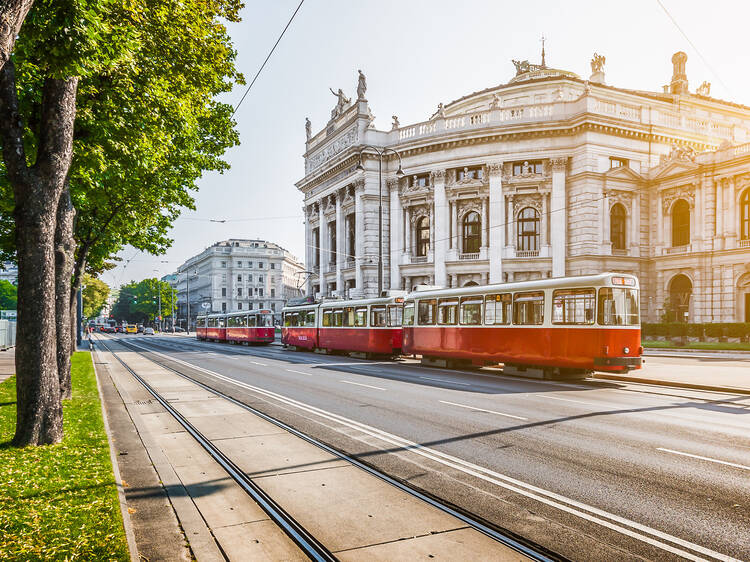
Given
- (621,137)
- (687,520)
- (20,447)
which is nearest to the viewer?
(687,520)

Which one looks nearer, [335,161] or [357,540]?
[357,540]

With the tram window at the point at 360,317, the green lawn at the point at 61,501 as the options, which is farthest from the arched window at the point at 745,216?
the green lawn at the point at 61,501

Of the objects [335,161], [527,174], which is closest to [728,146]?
[527,174]

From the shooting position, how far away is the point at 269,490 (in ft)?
22.5

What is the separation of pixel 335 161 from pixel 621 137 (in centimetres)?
2639

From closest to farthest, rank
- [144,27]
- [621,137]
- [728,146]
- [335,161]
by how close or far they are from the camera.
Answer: [144,27]
[728,146]
[621,137]
[335,161]

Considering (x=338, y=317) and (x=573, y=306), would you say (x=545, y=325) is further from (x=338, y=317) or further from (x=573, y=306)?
(x=338, y=317)

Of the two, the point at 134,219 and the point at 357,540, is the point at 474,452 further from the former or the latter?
the point at 134,219

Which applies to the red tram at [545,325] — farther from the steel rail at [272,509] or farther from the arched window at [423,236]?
the arched window at [423,236]

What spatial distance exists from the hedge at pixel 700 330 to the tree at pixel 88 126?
30.9 metres

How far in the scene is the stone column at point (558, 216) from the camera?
1667 inches

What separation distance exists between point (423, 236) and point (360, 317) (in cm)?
2146

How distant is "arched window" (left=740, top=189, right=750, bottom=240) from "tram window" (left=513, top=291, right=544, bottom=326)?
86.8ft

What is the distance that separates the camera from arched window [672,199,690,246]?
4144cm
